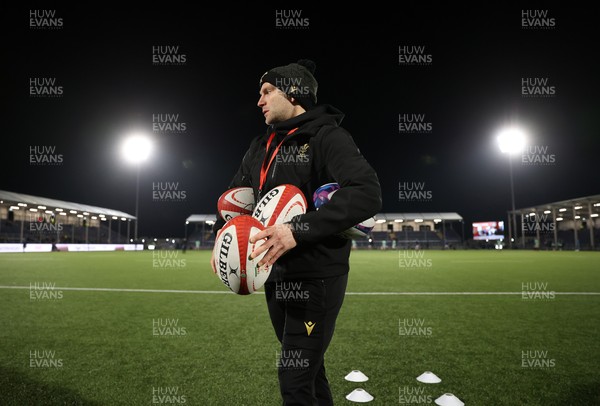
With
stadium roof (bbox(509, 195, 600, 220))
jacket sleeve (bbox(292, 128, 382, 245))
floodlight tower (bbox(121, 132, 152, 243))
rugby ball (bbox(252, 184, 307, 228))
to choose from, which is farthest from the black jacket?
stadium roof (bbox(509, 195, 600, 220))

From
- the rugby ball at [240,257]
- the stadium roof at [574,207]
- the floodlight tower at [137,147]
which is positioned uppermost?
the floodlight tower at [137,147]

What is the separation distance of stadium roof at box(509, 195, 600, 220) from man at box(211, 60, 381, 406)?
5706cm

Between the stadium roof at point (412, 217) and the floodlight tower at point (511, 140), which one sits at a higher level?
the floodlight tower at point (511, 140)

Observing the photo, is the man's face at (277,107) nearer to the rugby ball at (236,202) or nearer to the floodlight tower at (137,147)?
the rugby ball at (236,202)

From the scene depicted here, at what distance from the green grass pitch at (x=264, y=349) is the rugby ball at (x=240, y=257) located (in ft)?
5.85

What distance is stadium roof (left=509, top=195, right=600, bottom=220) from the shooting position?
47906mm

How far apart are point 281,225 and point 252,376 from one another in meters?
2.72

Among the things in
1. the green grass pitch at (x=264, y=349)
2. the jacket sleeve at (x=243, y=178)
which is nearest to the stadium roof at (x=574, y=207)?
the green grass pitch at (x=264, y=349)

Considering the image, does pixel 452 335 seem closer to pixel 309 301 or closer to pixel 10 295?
pixel 309 301

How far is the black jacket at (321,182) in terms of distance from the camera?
181 cm

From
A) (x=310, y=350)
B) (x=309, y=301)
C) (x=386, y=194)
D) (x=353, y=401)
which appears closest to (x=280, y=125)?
(x=309, y=301)

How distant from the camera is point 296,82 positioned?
8.45 feet

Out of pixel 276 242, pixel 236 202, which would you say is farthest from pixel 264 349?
pixel 276 242

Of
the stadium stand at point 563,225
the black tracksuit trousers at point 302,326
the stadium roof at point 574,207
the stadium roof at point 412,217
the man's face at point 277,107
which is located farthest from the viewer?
the stadium roof at point 412,217
